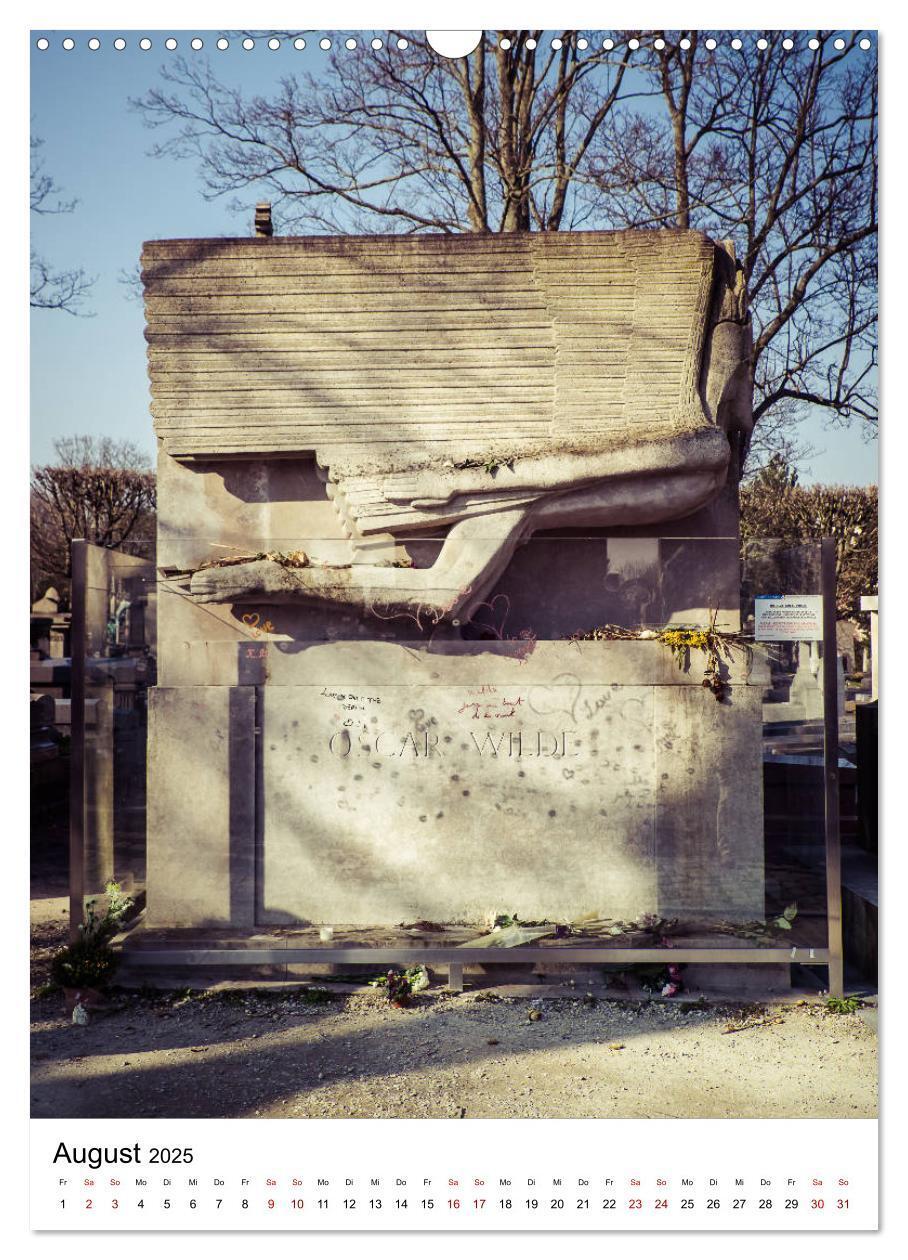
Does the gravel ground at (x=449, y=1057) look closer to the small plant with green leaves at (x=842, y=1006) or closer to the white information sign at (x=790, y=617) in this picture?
the small plant with green leaves at (x=842, y=1006)

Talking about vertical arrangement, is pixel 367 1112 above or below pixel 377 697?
below

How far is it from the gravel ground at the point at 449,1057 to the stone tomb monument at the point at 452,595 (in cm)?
52

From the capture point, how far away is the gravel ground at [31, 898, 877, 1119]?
13.4 feet

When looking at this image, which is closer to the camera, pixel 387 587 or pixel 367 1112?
pixel 367 1112

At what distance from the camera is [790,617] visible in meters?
5.23

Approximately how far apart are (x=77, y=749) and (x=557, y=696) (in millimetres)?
2441

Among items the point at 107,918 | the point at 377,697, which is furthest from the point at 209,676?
the point at 107,918

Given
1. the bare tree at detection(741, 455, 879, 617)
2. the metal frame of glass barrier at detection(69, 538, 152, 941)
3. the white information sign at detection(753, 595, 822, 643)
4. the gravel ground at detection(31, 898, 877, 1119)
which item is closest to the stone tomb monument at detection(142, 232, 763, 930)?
the white information sign at detection(753, 595, 822, 643)

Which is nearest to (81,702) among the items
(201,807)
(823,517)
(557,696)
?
(201,807)

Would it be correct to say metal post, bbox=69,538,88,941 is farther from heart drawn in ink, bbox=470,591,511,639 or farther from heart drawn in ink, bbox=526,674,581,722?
heart drawn in ink, bbox=526,674,581,722

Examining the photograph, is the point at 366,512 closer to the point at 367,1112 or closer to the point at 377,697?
the point at 377,697

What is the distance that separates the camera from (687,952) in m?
4.99

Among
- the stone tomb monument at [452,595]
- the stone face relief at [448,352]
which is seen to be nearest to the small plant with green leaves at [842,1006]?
the stone tomb monument at [452,595]
